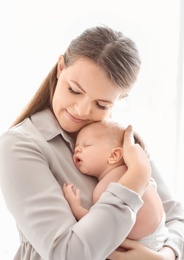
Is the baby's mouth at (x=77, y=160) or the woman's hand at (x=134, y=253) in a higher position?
the baby's mouth at (x=77, y=160)

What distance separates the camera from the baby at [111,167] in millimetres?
1289

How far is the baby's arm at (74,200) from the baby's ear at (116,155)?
16 cm

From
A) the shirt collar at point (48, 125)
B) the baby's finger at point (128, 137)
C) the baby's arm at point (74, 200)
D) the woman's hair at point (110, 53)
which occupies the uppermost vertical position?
the woman's hair at point (110, 53)

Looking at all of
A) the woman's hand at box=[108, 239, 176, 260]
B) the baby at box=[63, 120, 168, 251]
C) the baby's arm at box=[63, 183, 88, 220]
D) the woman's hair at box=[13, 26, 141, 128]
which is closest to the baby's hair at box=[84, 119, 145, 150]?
the baby at box=[63, 120, 168, 251]

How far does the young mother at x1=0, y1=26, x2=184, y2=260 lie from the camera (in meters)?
1.11

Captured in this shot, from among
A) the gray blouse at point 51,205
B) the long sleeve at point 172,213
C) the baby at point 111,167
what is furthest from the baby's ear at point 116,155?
the long sleeve at point 172,213

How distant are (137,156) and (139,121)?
1.14 metres

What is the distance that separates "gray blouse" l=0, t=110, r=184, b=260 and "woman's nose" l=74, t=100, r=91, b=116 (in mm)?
137

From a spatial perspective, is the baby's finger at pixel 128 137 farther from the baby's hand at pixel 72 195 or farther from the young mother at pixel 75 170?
the baby's hand at pixel 72 195

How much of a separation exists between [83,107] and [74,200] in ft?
0.93

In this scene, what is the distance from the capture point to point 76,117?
1358mm

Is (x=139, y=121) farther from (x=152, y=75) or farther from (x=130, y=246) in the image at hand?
(x=130, y=246)

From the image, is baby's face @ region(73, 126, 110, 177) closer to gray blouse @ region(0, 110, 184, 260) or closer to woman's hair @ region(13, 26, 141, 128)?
gray blouse @ region(0, 110, 184, 260)

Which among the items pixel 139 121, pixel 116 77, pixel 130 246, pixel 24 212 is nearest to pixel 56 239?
pixel 24 212
